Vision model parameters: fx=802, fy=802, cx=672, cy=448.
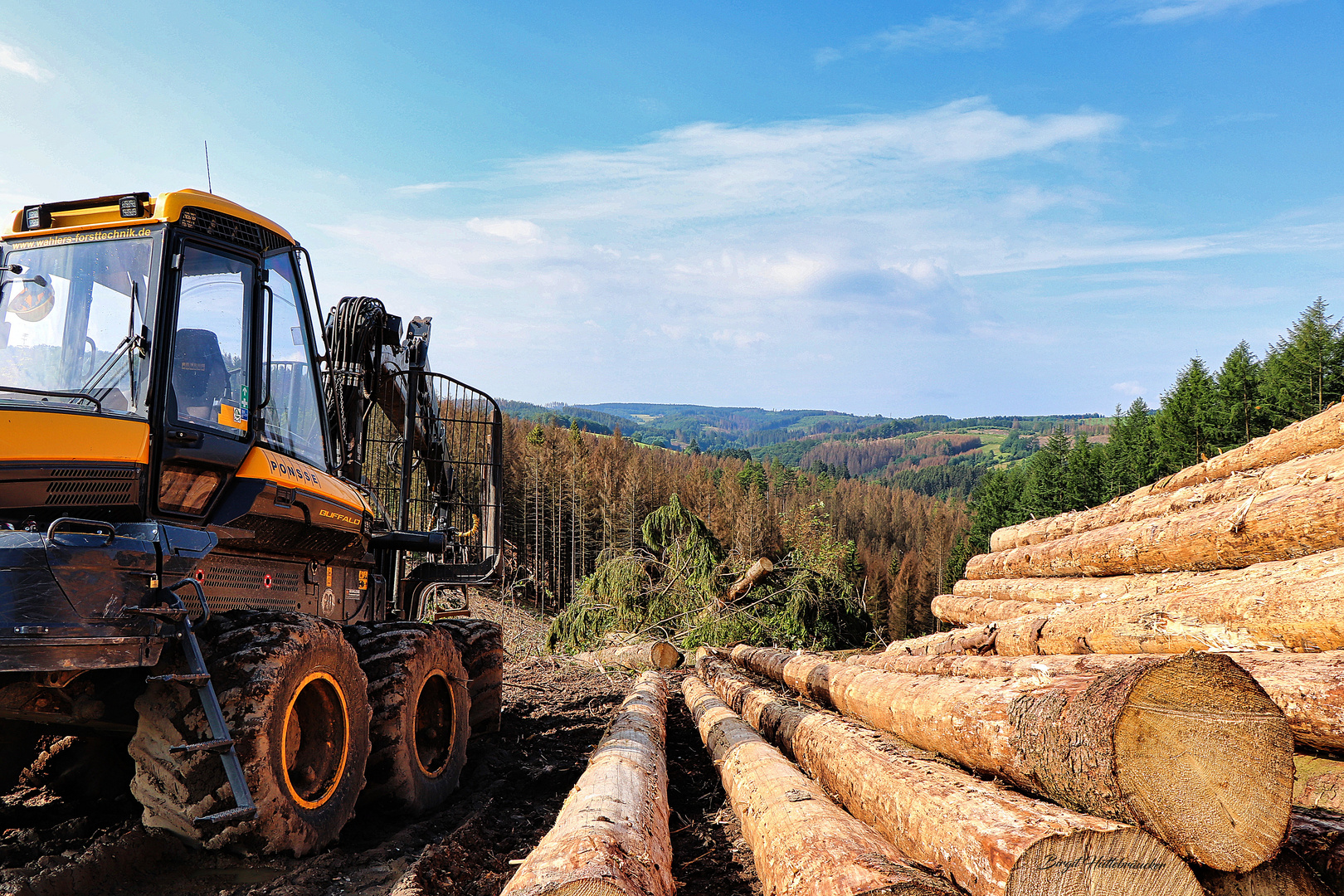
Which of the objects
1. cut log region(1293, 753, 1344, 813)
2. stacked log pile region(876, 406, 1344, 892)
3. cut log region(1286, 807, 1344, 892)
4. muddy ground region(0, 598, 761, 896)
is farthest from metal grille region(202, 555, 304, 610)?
cut log region(1293, 753, 1344, 813)

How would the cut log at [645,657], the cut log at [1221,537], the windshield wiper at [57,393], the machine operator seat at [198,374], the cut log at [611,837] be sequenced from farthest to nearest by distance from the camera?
the cut log at [645,657] → the cut log at [1221,537] → the machine operator seat at [198,374] → the windshield wiper at [57,393] → the cut log at [611,837]

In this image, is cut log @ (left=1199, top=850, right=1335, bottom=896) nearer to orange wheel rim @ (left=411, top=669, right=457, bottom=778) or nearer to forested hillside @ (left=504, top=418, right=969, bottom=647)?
orange wheel rim @ (left=411, top=669, right=457, bottom=778)

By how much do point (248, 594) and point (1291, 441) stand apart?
8470mm

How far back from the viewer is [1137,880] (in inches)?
104

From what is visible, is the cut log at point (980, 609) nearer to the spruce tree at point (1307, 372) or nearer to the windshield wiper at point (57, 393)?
the windshield wiper at point (57, 393)

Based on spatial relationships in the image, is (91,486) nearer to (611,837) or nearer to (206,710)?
(206,710)

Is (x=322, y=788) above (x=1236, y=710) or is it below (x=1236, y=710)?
below

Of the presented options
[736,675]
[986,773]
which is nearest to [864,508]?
[736,675]

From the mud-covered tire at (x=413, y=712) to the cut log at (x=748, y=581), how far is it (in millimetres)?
9103

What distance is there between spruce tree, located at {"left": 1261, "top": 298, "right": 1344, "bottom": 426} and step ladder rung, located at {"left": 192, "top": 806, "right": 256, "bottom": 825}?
42018 millimetres

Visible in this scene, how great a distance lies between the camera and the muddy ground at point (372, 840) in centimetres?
362

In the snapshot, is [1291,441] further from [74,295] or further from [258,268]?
[74,295]

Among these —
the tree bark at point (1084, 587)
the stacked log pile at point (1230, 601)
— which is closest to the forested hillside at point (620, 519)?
the tree bark at point (1084, 587)

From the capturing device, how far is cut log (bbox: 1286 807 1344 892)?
3.00 meters
